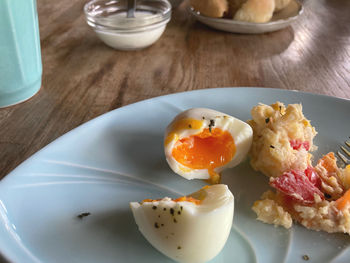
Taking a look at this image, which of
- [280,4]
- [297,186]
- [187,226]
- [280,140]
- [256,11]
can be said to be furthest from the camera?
[280,4]

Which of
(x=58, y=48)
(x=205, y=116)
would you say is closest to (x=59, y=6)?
(x=58, y=48)

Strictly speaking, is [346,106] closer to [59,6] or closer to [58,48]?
[58,48]

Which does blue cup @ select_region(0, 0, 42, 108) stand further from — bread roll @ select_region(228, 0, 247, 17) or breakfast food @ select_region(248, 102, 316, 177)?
bread roll @ select_region(228, 0, 247, 17)

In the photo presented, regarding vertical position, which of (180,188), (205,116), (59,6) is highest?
(205,116)

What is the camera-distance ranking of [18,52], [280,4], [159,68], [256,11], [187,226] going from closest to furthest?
[187,226] < [18,52] < [159,68] < [256,11] < [280,4]

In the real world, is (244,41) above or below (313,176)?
below

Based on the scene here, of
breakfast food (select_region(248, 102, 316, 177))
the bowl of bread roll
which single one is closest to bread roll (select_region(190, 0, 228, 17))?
the bowl of bread roll

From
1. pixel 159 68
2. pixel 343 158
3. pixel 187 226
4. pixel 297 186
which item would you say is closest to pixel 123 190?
pixel 187 226

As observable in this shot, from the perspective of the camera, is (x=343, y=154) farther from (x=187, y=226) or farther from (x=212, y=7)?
(x=212, y=7)
